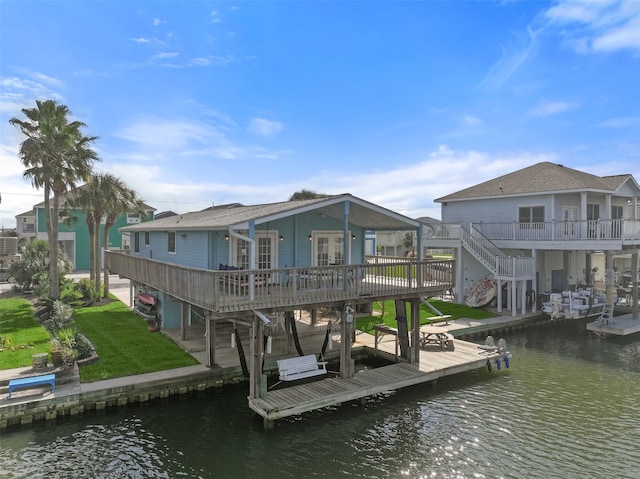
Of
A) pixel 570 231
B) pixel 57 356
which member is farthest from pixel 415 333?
pixel 570 231

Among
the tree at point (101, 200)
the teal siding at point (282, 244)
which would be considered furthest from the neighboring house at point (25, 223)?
the teal siding at point (282, 244)

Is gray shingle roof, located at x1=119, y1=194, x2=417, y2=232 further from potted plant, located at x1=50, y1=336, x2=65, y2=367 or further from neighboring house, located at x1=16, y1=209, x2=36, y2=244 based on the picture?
neighboring house, located at x1=16, y1=209, x2=36, y2=244

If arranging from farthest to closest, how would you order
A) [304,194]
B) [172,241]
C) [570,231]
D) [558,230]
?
[304,194] < [558,230] < [570,231] < [172,241]

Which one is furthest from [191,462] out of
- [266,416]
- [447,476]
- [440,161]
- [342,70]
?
[440,161]

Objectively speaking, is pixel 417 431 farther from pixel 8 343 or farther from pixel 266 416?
pixel 8 343

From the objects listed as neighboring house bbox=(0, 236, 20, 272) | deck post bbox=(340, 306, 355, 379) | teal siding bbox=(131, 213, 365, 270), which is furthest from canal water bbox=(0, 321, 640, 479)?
neighboring house bbox=(0, 236, 20, 272)

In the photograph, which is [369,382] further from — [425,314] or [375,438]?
[425,314]

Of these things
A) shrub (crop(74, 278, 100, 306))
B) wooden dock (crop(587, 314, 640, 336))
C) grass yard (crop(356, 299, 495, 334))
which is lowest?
wooden dock (crop(587, 314, 640, 336))

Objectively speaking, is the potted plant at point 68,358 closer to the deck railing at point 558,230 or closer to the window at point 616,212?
the deck railing at point 558,230
